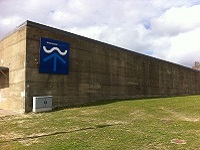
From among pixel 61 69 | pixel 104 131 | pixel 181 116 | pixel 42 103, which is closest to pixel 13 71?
pixel 61 69

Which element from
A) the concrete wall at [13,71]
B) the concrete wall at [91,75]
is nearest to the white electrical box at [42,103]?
the concrete wall at [91,75]

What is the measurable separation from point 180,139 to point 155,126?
222 cm

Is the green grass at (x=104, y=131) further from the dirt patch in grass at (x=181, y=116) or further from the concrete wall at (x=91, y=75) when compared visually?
the concrete wall at (x=91, y=75)

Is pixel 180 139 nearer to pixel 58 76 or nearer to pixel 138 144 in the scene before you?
pixel 138 144

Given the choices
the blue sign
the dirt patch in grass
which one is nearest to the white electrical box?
the blue sign

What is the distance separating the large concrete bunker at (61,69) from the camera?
54.3 feet

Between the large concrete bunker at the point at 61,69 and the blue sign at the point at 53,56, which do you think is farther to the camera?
the blue sign at the point at 53,56

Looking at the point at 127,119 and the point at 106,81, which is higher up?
the point at 106,81

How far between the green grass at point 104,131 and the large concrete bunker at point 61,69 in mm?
2641

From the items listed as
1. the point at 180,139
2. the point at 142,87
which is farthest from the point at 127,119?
the point at 142,87

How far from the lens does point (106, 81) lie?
2212 cm

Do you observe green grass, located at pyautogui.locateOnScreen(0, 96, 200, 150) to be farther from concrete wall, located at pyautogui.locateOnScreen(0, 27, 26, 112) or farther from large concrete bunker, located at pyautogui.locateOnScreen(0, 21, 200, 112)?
large concrete bunker, located at pyautogui.locateOnScreen(0, 21, 200, 112)

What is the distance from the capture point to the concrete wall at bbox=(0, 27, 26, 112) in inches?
651

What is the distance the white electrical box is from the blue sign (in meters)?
1.86
